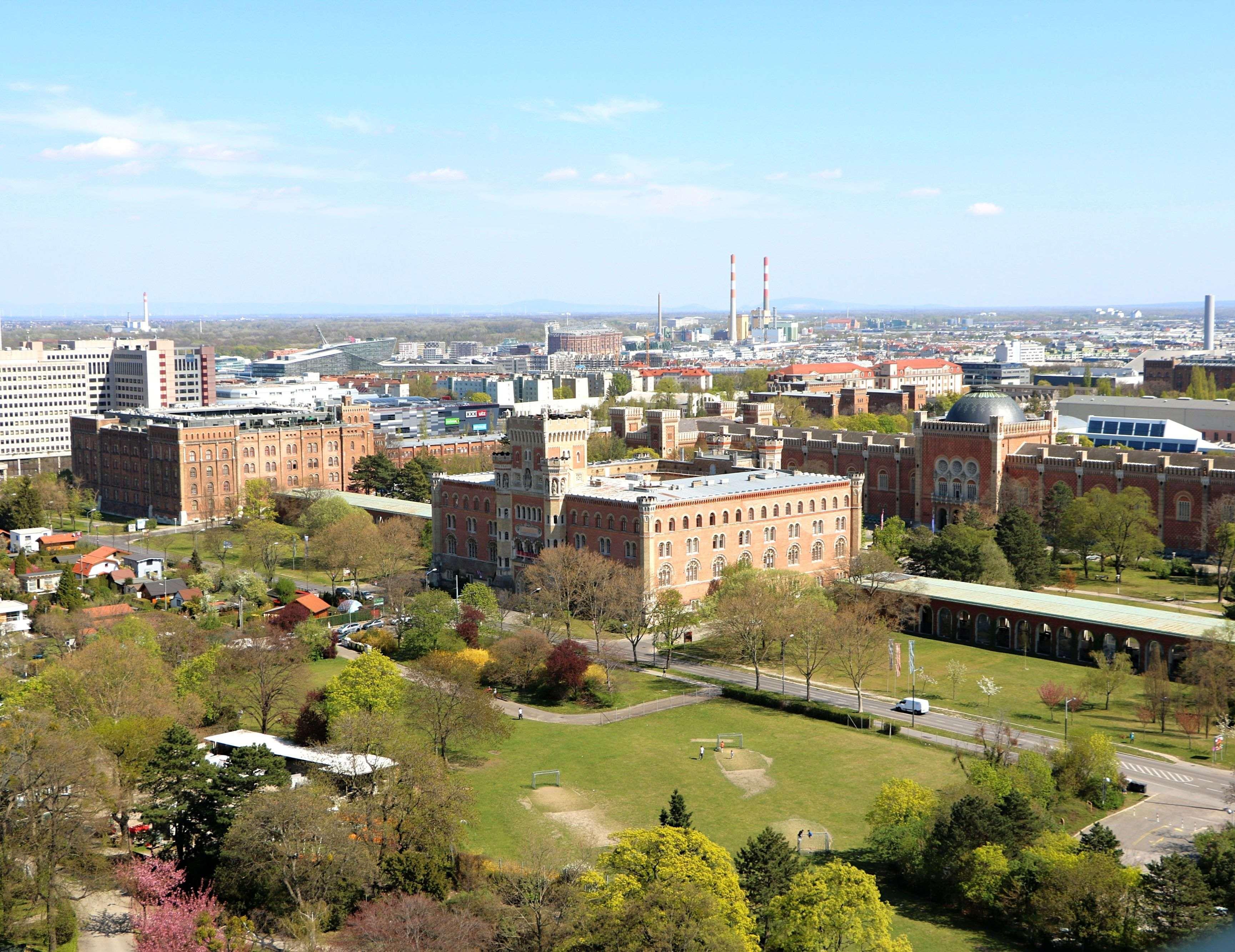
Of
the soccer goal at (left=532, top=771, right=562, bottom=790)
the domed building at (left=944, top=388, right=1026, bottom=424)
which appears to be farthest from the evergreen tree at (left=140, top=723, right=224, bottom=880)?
the domed building at (left=944, top=388, right=1026, bottom=424)

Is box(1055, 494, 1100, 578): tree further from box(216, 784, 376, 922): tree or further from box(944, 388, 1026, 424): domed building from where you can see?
box(216, 784, 376, 922): tree

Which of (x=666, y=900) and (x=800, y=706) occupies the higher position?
(x=666, y=900)

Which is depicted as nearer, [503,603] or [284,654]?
[284,654]

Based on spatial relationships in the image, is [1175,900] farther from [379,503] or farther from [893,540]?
[379,503]

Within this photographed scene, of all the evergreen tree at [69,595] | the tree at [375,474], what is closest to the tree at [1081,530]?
the tree at [375,474]

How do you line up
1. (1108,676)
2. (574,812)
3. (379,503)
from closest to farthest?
(574,812), (1108,676), (379,503)

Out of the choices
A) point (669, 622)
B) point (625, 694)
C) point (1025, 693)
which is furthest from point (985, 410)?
point (625, 694)

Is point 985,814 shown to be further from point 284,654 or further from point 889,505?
point 889,505

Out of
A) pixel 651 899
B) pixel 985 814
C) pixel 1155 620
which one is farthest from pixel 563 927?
pixel 1155 620
